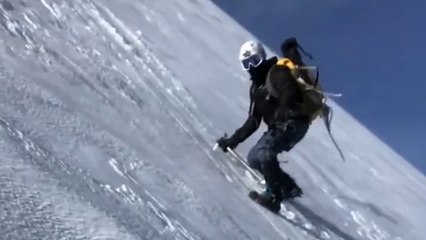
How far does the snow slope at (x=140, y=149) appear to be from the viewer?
242 inches

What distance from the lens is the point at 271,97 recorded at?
28.6 ft

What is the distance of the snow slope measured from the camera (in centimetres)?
615

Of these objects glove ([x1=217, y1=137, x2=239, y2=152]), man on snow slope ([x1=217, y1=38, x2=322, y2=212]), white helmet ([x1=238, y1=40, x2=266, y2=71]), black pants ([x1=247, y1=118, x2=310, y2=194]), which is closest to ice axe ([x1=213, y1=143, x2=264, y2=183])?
glove ([x1=217, y1=137, x2=239, y2=152])

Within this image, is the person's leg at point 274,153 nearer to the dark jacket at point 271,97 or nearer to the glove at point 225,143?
the dark jacket at point 271,97

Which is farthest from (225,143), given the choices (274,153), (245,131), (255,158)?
(274,153)

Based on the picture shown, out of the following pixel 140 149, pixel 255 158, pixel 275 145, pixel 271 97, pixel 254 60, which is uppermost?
pixel 254 60

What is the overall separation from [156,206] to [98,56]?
2.84 metres

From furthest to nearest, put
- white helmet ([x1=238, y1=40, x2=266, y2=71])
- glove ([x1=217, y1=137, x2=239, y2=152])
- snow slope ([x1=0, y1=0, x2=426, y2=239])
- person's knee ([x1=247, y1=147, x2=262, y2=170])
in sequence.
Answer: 1. glove ([x1=217, y1=137, x2=239, y2=152])
2. white helmet ([x1=238, y1=40, x2=266, y2=71])
3. person's knee ([x1=247, y1=147, x2=262, y2=170])
4. snow slope ([x1=0, y1=0, x2=426, y2=239])

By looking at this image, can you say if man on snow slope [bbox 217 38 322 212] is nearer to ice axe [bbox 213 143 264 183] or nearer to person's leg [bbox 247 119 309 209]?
Answer: person's leg [bbox 247 119 309 209]

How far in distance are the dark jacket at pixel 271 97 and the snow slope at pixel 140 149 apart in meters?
0.36

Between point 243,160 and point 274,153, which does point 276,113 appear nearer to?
point 274,153

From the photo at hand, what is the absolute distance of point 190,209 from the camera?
727cm

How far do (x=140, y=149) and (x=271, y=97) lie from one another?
1.27 meters

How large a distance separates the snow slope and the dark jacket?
1.18 feet
